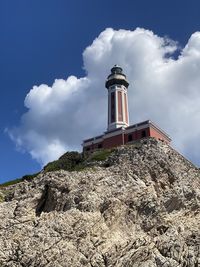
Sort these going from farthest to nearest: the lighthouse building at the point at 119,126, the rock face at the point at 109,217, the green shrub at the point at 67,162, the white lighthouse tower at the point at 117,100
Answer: the white lighthouse tower at the point at 117,100 → the lighthouse building at the point at 119,126 → the green shrub at the point at 67,162 → the rock face at the point at 109,217

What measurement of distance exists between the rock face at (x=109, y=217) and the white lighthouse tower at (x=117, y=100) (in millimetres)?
22551

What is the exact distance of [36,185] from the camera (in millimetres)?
42750

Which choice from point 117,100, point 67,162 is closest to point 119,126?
point 117,100

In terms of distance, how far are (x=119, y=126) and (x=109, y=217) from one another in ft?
107

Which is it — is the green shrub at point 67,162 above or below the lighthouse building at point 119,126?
below

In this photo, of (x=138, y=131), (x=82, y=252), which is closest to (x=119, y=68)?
(x=138, y=131)

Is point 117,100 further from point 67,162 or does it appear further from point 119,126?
point 67,162

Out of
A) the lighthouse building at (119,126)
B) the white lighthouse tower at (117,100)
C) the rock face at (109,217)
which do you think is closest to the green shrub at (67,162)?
the lighthouse building at (119,126)

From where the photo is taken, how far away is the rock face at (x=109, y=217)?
31.7m

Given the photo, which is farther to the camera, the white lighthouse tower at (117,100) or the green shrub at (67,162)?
the white lighthouse tower at (117,100)

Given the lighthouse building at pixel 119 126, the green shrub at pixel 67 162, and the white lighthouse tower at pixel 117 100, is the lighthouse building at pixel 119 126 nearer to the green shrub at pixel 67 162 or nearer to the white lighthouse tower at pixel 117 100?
the white lighthouse tower at pixel 117 100

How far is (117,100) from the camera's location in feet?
233

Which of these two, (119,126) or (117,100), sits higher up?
(117,100)

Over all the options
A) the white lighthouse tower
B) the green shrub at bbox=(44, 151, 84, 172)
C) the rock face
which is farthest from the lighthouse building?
the rock face
